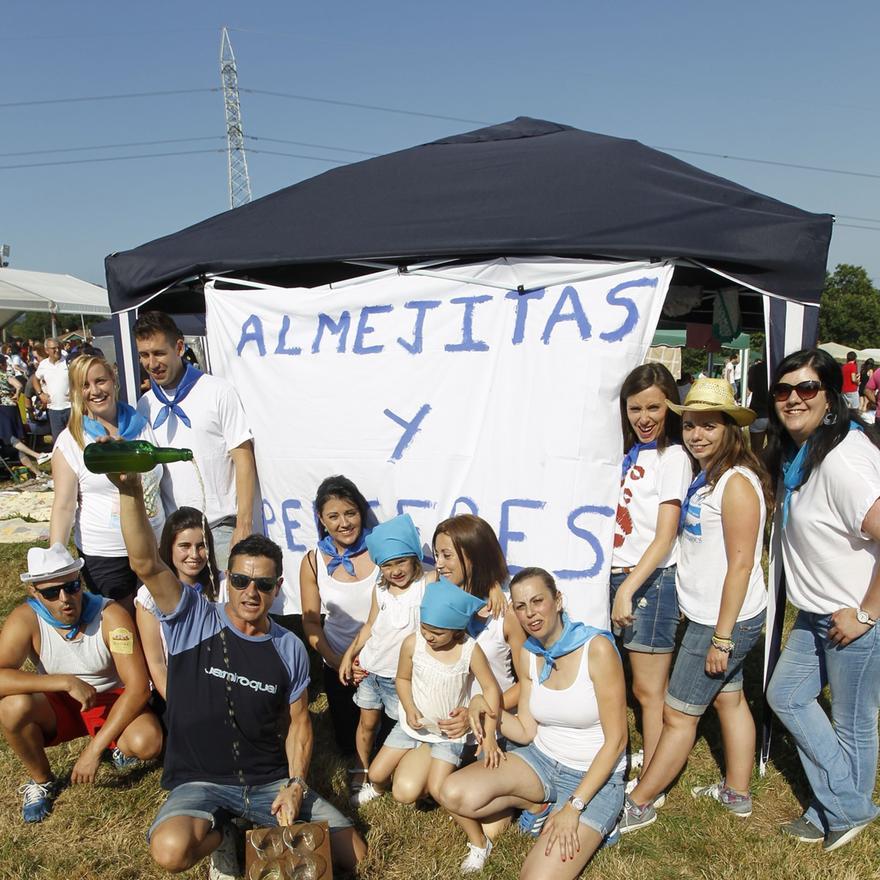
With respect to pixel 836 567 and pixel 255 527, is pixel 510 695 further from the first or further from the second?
pixel 255 527

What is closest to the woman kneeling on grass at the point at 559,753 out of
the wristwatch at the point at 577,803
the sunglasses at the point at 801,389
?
the wristwatch at the point at 577,803

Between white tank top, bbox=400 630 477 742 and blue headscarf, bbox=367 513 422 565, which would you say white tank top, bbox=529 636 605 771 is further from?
blue headscarf, bbox=367 513 422 565

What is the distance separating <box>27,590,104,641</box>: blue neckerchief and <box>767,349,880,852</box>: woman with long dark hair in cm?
293

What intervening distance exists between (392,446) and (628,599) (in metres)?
1.32

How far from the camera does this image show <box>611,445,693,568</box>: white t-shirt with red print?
3.03 metres

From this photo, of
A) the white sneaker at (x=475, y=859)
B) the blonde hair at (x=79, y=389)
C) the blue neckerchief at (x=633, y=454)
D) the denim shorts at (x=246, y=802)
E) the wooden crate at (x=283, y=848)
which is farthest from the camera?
the blonde hair at (x=79, y=389)

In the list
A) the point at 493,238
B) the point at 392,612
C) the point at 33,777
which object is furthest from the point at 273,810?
the point at 493,238

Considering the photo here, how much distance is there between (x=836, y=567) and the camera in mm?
2691

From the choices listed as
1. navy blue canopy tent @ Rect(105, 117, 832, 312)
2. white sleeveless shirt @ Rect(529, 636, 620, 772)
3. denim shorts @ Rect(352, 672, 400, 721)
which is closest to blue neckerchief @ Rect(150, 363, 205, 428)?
navy blue canopy tent @ Rect(105, 117, 832, 312)

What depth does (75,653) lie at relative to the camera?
3371 mm

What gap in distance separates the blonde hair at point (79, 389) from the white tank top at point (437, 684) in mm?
1799

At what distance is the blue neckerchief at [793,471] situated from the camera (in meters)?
2.74

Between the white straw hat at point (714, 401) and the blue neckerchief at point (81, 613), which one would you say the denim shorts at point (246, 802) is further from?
the white straw hat at point (714, 401)

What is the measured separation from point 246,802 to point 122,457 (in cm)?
149
